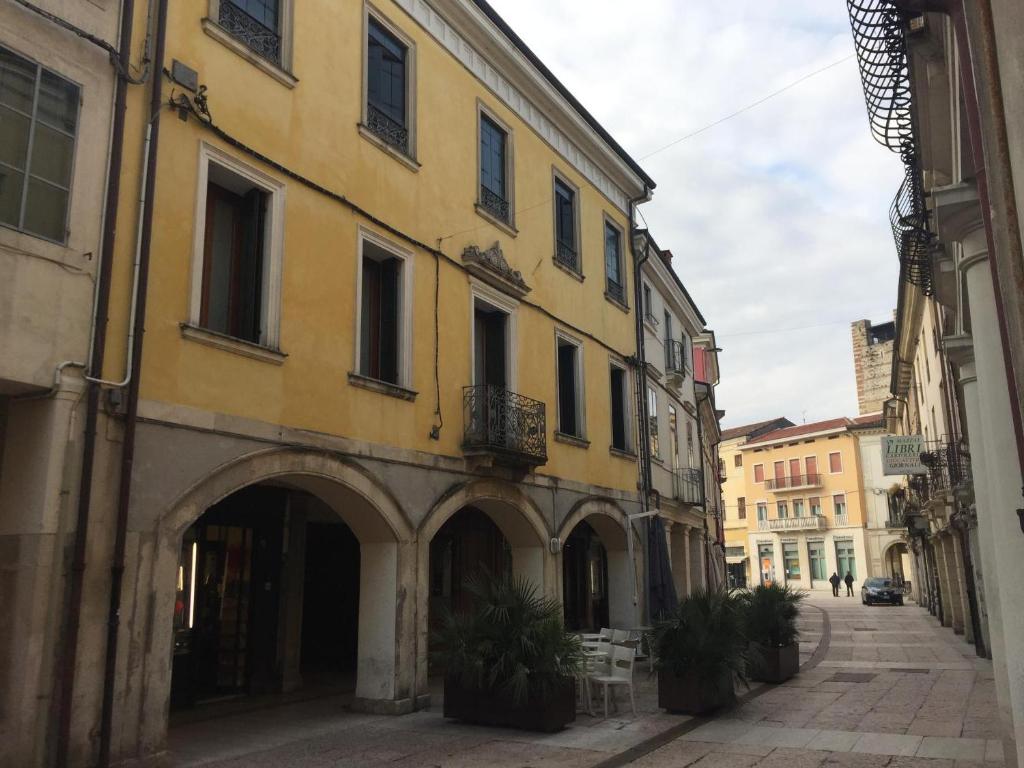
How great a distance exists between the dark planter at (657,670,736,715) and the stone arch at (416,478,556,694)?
3.10 metres

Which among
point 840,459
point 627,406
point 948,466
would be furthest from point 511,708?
point 840,459

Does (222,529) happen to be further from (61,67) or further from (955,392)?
(955,392)

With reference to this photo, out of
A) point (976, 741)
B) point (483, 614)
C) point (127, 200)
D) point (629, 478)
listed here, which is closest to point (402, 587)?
point (483, 614)

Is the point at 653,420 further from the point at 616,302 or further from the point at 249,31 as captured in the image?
the point at 249,31

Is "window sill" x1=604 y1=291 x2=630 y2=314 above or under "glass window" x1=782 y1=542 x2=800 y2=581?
above

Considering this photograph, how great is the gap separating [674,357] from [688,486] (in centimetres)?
373

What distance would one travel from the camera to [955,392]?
61.0ft

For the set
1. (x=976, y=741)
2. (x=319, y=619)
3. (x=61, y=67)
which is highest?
(x=61, y=67)

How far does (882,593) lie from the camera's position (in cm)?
3991

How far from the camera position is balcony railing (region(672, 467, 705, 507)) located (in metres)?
22.6

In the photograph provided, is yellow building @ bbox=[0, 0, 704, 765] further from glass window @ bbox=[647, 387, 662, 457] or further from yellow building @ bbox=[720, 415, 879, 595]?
yellow building @ bbox=[720, 415, 879, 595]

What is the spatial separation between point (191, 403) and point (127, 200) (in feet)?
6.63

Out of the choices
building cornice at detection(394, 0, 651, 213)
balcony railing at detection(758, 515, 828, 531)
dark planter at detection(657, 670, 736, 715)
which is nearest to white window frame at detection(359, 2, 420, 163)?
building cornice at detection(394, 0, 651, 213)

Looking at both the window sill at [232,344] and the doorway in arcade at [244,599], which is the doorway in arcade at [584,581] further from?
the window sill at [232,344]
